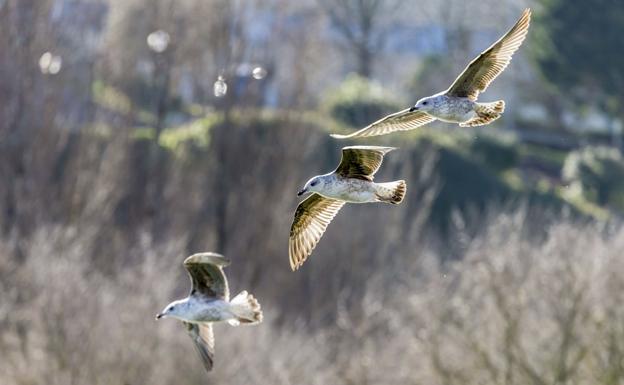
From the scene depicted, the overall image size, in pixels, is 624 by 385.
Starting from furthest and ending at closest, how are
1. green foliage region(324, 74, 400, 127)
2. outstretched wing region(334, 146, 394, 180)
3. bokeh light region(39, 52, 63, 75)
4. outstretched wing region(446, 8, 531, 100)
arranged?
green foliage region(324, 74, 400, 127) < bokeh light region(39, 52, 63, 75) < outstretched wing region(334, 146, 394, 180) < outstretched wing region(446, 8, 531, 100)

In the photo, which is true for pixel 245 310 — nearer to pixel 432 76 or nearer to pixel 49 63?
pixel 49 63

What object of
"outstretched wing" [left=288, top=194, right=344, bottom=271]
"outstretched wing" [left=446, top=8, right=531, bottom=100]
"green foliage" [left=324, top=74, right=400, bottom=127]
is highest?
"green foliage" [left=324, top=74, right=400, bottom=127]

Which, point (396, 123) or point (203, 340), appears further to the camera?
point (203, 340)

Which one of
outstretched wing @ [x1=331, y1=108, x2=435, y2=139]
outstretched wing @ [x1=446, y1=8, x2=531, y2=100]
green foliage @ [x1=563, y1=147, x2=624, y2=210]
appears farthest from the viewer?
green foliage @ [x1=563, y1=147, x2=624, y2=210]

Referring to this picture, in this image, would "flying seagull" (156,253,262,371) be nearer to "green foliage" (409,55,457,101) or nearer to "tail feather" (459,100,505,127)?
"tail feather" (459,100,505,127)

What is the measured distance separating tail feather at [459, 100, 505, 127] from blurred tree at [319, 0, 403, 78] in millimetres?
39371

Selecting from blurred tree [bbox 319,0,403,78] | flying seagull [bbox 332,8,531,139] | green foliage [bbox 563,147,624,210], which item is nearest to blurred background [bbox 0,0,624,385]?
green foliage [bbox 563,147,624,210]

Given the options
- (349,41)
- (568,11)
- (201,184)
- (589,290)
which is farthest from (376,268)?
(349,41)

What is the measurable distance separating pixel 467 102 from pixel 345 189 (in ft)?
1.87

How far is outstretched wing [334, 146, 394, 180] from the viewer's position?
227 inches

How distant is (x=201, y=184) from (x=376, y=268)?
350 cm

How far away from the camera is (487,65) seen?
5746 mm

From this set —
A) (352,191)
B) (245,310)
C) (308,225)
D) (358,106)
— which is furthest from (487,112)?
(358,106)

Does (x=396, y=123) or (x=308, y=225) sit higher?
(x=396, y=123)
